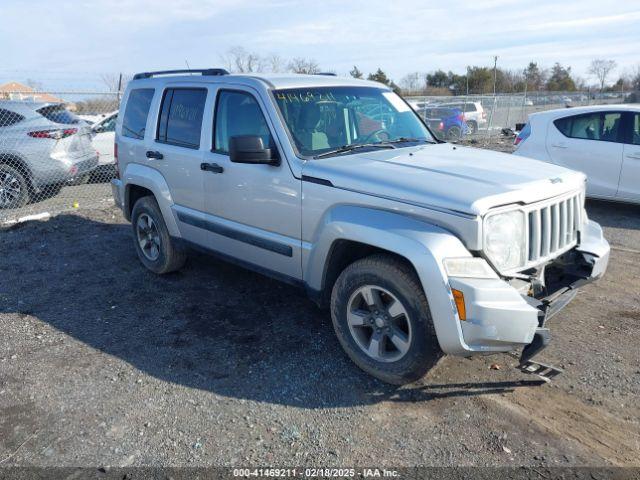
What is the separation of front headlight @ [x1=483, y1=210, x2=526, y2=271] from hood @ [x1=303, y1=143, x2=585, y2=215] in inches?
3.6

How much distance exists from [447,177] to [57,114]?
28.0 feet

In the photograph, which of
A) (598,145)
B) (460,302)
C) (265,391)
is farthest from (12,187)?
(598,145)

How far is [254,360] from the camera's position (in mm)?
4031

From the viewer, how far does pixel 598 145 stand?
8.08 metres

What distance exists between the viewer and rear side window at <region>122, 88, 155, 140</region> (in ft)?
18.5

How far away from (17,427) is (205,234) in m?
2.20

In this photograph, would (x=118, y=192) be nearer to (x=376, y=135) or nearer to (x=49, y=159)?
(x=376, y=135)

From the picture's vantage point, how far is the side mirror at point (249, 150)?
154 inches

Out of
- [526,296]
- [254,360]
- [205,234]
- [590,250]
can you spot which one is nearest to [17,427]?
[254,360]

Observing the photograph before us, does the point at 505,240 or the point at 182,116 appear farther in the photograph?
the point at 182,116

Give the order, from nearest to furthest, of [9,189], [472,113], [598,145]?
[598,145] < [9,189] < [472,113]

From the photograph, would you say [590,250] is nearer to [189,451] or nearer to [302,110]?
[302,110]

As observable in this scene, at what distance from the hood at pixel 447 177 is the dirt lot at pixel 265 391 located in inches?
49.8

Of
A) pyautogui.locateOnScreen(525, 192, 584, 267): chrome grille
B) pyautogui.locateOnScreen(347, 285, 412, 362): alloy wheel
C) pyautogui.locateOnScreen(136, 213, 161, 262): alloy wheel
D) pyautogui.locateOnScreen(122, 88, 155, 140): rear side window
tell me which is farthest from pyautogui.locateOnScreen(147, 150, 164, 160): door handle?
pyautogui.locateOnScreen(525, 192, 584, 267): chrome grille
